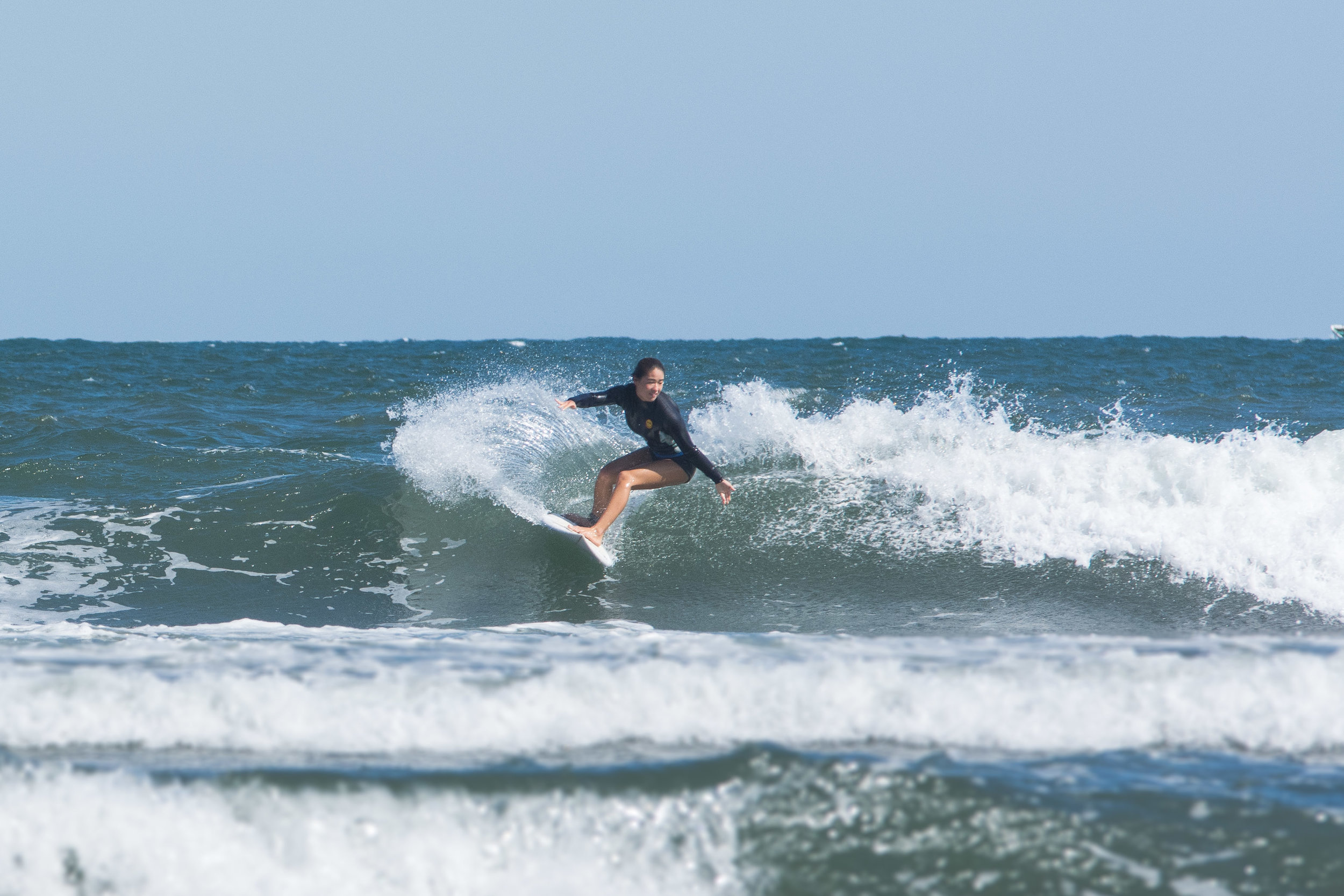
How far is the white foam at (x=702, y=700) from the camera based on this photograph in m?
3.34

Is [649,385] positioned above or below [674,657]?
above

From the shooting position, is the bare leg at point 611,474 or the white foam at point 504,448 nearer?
the bare leg at point 611,474

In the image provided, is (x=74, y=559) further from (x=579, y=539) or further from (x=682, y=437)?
(x=682, y=437)

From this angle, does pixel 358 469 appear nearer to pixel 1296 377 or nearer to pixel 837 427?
pixel 837 427

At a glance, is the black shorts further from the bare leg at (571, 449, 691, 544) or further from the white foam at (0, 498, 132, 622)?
the white foam at (0, 498, 132, 622)

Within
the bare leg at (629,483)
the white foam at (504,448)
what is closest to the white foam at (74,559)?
the white foam at (504,448)

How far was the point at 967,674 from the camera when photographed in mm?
3746

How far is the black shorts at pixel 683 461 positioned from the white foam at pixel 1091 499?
1160 mm

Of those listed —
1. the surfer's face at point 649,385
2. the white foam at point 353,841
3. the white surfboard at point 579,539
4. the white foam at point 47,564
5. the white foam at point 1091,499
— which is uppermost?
the surfer's face at point 649,385

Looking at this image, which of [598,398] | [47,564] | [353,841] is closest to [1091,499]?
[598,398]

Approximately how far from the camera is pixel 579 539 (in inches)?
295

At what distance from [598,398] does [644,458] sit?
1.74ft

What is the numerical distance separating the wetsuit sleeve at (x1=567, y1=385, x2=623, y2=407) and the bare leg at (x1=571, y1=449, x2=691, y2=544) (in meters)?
0.43

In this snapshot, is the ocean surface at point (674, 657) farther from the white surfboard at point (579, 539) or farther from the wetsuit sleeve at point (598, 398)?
the wetsuit sleeve at point (598, 398)
